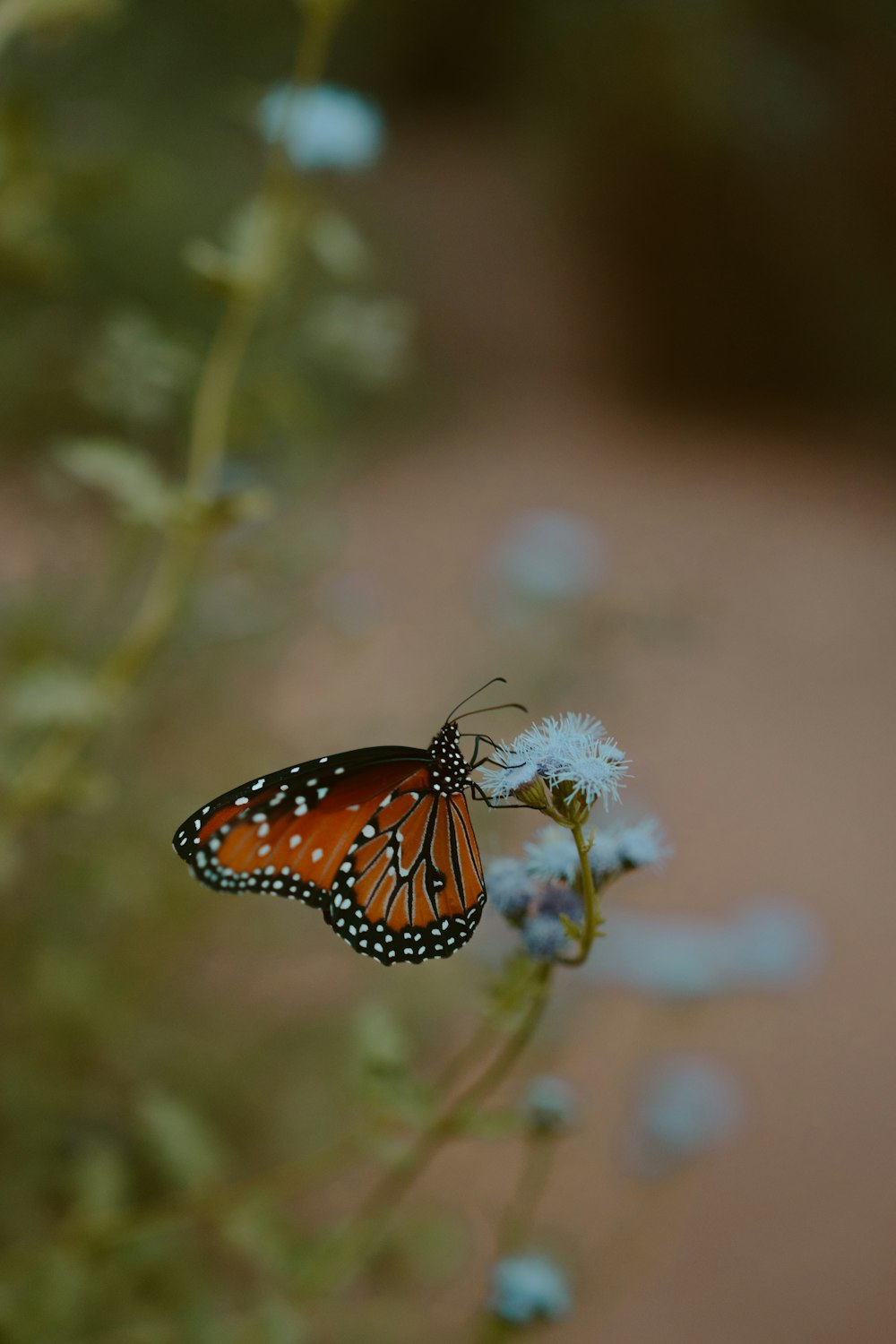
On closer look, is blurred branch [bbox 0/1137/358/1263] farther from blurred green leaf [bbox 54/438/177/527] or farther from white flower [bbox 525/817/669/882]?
blurred green leaf [bbox 54/438/177/527]

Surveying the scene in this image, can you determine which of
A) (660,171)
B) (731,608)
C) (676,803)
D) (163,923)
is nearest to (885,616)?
(731,608)

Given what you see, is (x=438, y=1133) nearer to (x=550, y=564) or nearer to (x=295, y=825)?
(x=295, y=825)

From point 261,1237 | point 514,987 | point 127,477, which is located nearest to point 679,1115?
point 261,1237

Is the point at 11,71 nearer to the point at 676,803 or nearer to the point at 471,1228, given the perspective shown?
the point at 676,803

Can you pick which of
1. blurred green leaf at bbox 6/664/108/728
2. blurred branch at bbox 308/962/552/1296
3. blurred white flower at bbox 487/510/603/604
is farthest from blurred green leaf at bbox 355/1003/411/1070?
blurred white flower at bbox 487/510/603/604

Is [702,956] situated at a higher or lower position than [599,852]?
higher

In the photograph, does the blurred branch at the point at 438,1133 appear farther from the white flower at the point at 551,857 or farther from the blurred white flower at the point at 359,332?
the blurred white flower at the point at 359,332

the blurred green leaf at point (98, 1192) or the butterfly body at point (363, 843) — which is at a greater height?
the butterfly body at point (363, 843)

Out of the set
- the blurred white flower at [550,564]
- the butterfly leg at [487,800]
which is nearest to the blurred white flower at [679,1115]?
the blurred white flower at [550,564]
